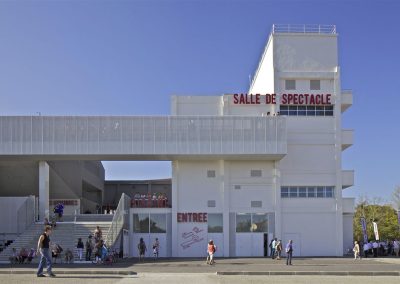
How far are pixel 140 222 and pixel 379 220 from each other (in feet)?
130

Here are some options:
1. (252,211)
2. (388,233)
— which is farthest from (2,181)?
(388,233)

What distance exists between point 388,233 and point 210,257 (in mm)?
46216

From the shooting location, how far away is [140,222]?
146 feet

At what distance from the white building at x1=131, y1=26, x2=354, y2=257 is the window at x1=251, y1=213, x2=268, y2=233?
72 mm

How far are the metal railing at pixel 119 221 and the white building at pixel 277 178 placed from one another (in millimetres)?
1197

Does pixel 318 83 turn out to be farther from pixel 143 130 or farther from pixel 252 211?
pixel 143 130

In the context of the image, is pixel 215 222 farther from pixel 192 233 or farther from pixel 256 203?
pixel 256 203

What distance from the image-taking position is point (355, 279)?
72.9 feet

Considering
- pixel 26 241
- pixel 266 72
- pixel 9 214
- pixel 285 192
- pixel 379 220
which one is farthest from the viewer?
pixel 379 220

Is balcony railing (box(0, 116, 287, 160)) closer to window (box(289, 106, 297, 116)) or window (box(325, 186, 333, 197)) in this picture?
window (box(289, 106, 297, 116))

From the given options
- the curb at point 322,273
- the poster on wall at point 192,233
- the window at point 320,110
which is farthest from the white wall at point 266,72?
the curb at point 322,273

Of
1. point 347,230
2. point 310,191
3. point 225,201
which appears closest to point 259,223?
point 225,201

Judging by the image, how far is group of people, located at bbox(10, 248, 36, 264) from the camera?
32.8m

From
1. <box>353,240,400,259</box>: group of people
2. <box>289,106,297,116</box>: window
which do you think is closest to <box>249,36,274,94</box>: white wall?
<box>289,106,297,116</box>: window
